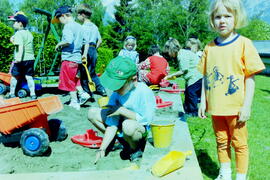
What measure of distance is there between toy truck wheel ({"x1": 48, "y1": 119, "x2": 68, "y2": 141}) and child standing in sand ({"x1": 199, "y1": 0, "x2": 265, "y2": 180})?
1864 mm

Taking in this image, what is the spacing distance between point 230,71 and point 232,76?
4 cm

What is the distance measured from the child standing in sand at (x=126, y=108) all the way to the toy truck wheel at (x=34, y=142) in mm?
557

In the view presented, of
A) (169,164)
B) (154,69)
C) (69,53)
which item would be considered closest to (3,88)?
(69,53)

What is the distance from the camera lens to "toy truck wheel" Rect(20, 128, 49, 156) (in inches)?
122

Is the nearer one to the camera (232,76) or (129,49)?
(232,76)

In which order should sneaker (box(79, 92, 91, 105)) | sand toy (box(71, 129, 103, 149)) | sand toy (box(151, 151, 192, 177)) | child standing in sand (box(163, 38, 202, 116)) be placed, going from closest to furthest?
1. sand toy (box(151, 151, 192, 177))
2. sand toy (box(71, 129, 103, 149))
3. child standing in sand (box(163, 38, 202, 116))
4. sneaker (box(79, 92, 91, 105))

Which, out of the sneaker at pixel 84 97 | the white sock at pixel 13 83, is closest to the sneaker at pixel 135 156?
the sneaker at pixel 84 97

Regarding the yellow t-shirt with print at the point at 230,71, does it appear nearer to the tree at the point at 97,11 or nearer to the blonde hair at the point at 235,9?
the blonde hair at the point at 235,9

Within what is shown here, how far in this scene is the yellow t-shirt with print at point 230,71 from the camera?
2291 mm

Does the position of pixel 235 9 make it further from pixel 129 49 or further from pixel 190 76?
pixel 129 49

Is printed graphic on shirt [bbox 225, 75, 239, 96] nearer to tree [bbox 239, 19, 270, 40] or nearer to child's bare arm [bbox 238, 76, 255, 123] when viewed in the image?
child's bare arm [bbox 238, 76, 255, 123]

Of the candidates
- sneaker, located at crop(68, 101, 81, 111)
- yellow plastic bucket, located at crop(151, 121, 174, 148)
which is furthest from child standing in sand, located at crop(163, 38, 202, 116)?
yellow plastic bucket, located at crop(151, 121, 174, 148)

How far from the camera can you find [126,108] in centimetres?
299

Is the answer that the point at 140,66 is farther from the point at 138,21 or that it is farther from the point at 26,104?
the point at 138,21
